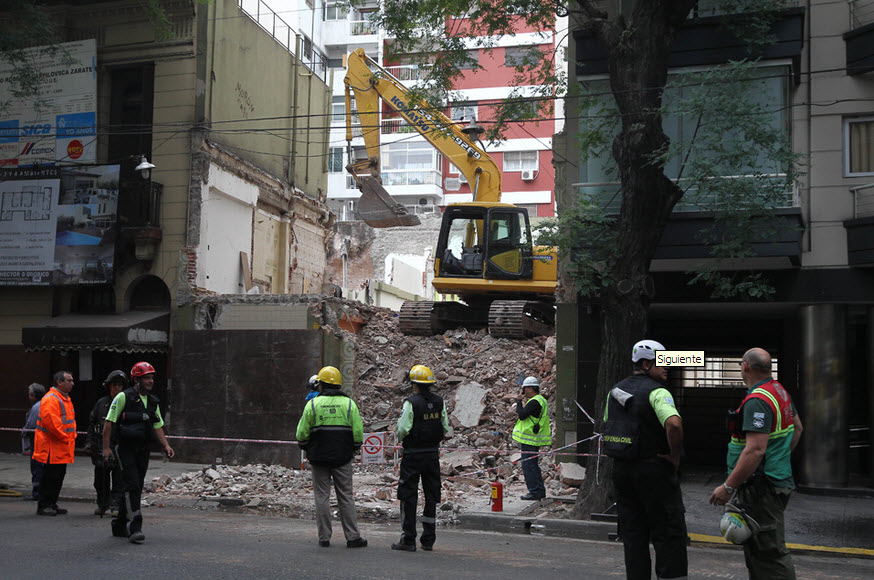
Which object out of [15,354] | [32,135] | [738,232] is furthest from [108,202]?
[738,232]

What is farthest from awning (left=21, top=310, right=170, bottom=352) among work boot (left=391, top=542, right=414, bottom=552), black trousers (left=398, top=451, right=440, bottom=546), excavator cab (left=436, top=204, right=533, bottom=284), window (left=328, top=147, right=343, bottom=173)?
window (left=328, top=147, right=343, bottom=173)

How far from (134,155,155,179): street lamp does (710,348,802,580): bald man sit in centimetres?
1538

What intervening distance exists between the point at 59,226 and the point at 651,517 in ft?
57.5

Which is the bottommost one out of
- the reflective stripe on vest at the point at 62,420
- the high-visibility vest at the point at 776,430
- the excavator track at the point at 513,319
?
the reflective stripe on vest at the point at 62,420

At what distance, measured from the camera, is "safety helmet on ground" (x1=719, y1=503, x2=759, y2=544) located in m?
5.94

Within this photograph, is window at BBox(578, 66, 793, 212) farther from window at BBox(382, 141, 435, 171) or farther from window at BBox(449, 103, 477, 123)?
window at BBox(382, 141, 435, 171)

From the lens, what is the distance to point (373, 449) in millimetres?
15742

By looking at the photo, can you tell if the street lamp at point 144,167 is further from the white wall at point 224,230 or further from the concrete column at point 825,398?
the concrete column at point 825,398

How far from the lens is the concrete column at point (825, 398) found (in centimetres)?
1416

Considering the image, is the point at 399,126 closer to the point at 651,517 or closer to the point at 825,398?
the point at 825,398

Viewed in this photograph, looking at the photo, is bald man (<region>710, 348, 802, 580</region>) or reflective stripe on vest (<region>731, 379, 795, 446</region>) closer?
bald man (<region>710, 348, 802, 580</region>)

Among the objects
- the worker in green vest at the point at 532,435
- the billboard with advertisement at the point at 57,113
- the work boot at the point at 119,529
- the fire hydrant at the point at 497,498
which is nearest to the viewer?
the work boot at the point at 119,529

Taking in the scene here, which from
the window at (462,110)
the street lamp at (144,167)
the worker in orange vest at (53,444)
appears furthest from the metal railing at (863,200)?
the street lamp at (144,167)

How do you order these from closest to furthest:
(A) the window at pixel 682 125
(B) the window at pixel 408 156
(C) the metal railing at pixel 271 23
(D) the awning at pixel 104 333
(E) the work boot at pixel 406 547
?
(E) the work boot at pixel 406 547 → (A) the window at pixel 682 125 → (D) the awning at pixel 104 333 → (C) the metal railing at pixel 271 23 → (B) the window at pixel 408 156
